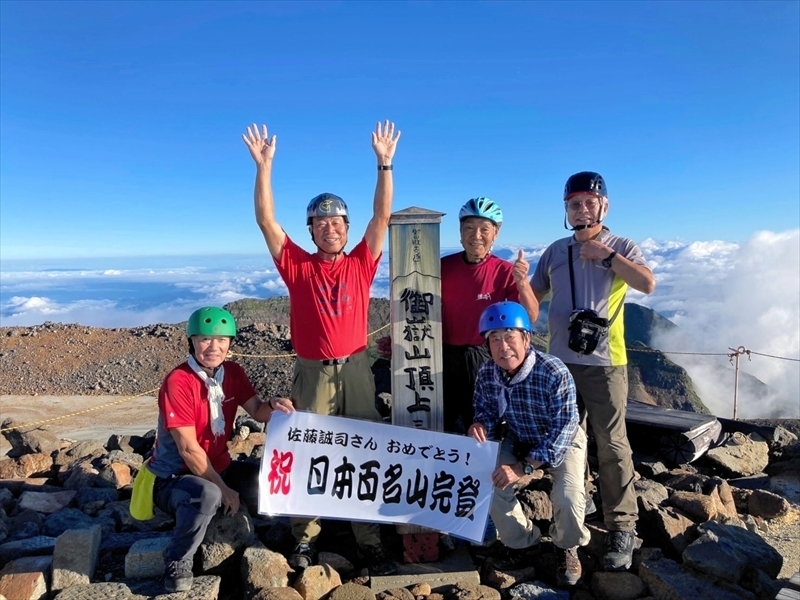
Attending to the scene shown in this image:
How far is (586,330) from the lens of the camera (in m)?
4.92

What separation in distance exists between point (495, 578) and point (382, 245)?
3.13m

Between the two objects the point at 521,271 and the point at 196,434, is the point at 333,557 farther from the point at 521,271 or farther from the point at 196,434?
the point at 521,271

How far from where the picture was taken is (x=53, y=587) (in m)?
→ 4.66

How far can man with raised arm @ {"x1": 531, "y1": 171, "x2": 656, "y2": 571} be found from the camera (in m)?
4.93

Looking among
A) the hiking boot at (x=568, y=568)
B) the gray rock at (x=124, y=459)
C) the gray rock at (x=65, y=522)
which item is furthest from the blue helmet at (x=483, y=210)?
the gray rock at (x=124, y=459)

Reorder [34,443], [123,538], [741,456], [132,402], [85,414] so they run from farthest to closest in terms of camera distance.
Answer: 1. [132,402]
2. [85,414]
3. [34,443]
4. [741,456]
5. [123,538]

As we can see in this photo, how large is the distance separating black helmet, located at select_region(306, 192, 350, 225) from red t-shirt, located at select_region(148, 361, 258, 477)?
1.64 meters

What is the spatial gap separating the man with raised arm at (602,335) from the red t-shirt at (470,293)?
0.56 m

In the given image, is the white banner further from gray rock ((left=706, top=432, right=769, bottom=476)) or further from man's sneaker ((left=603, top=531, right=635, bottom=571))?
gray rock ((left=706, top=432, right=769, bottom=476))

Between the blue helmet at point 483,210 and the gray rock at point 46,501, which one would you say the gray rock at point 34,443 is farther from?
the blue helmet at point 483,210

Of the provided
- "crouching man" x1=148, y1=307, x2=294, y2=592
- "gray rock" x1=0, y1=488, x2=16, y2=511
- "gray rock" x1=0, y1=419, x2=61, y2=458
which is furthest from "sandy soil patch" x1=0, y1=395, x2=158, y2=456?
Result: "crouching man" x1=148, y1=307, x2=294, y2=592

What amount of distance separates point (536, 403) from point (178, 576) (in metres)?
3.24

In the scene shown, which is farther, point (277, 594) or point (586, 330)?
point (586, 330)

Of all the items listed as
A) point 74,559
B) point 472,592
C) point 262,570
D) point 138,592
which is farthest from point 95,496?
point 472,592
